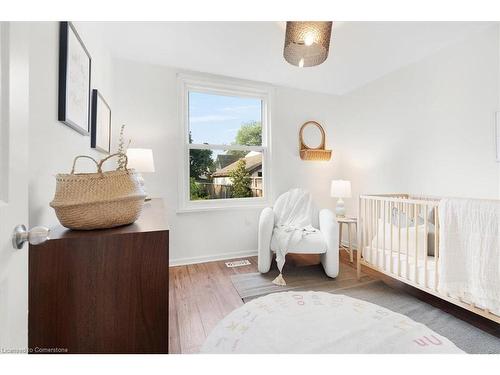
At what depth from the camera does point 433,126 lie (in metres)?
2.38

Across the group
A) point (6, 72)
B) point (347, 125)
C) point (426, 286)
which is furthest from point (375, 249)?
point (6, 72)

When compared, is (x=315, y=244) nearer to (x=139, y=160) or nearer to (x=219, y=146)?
(x=219, y=146)

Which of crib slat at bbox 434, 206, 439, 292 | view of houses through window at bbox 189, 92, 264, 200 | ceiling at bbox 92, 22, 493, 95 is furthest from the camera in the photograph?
view of houses through window at bbox 189, 92, 264, 200

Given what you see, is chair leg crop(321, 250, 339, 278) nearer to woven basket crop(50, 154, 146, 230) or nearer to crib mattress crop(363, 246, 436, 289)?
crib mattress crop(363, 246, 436, 289)

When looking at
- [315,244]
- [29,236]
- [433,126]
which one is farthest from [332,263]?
[29,236]

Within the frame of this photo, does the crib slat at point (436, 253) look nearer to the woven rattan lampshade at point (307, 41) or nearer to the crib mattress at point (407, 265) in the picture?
the crib mattress at point (407, 265)

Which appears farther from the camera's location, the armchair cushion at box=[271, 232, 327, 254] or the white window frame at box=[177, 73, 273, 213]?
the white window frame at box=[177, 73, 273, 213]

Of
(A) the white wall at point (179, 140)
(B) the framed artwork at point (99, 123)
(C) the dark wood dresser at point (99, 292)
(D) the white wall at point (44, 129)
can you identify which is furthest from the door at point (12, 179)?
(A) the white wall at point (179, 140)

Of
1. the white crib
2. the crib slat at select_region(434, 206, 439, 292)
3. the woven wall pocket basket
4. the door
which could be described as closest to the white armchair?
the white crib

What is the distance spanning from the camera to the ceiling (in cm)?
196

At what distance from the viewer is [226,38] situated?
2127 mm

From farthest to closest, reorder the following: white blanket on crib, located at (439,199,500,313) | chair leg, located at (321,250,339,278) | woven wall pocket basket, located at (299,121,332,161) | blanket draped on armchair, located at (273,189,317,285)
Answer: woven wall pocket basket, located at (299,121,332,161) → blanket draped on armchair, located at (273,189,317,285) → chair leg, located at (321,250,339,278) → white blanket on crib, located at (439,199,500,313)

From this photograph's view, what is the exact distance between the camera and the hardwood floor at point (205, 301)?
1.54 metres

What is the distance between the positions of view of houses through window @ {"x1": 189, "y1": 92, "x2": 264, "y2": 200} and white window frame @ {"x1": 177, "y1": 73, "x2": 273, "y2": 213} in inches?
1.7
